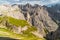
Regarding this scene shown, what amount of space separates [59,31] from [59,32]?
0.56 m

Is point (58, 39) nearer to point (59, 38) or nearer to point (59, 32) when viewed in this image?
point (59, 38)

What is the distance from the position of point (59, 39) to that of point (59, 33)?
11.9 metres

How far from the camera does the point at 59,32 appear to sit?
11719cm

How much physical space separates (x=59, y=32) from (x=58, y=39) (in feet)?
42.6

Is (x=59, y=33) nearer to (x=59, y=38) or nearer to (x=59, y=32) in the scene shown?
(x=59, y=32)

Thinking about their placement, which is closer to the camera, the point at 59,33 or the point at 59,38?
the point at 59,38

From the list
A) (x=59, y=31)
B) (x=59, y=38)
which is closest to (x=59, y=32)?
(x=59, y=31)

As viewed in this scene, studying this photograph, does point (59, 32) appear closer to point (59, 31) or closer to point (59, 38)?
point (59, 31)

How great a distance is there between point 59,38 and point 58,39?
3.62 ft

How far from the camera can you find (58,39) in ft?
343

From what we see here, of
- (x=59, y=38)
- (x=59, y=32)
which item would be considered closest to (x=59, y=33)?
(x=59, y=32)

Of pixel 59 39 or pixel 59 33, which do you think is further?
pixel 59 33

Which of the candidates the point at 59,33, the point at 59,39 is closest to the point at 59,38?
the point at 59,39

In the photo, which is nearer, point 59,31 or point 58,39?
point 58,39
